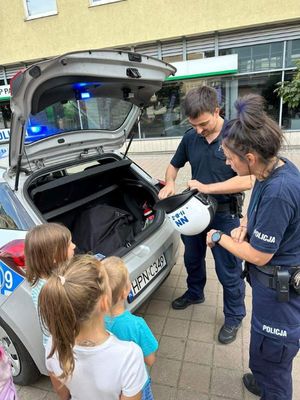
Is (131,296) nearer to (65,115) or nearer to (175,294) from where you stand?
(175,294)

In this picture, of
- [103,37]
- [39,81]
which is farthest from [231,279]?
[103,37]

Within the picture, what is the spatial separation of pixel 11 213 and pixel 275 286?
63.7 inches

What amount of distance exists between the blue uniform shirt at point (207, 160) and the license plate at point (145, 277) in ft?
2.13

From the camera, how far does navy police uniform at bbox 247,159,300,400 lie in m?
1.30

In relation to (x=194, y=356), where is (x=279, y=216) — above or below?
above

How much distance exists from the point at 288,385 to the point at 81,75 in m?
2.07

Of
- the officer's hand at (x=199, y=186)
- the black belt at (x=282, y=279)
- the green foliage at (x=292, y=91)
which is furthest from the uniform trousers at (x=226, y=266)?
the green foliage at (x=292, y=91)

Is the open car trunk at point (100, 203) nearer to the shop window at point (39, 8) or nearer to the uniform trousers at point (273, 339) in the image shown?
the uniform trousers at point (273, 339)

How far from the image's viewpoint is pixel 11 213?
2018 millimetres

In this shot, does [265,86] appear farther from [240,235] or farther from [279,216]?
[279,216]

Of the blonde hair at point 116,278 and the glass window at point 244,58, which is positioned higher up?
the glass window at point 244,58

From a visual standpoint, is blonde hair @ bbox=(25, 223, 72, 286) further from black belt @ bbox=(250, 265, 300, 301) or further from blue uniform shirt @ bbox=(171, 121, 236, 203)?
blue uniform shirt @ bbox=(171, 121, 236, 203)

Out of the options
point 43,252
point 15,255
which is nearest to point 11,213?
point 15,255

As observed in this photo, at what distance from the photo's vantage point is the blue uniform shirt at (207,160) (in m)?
2.20
